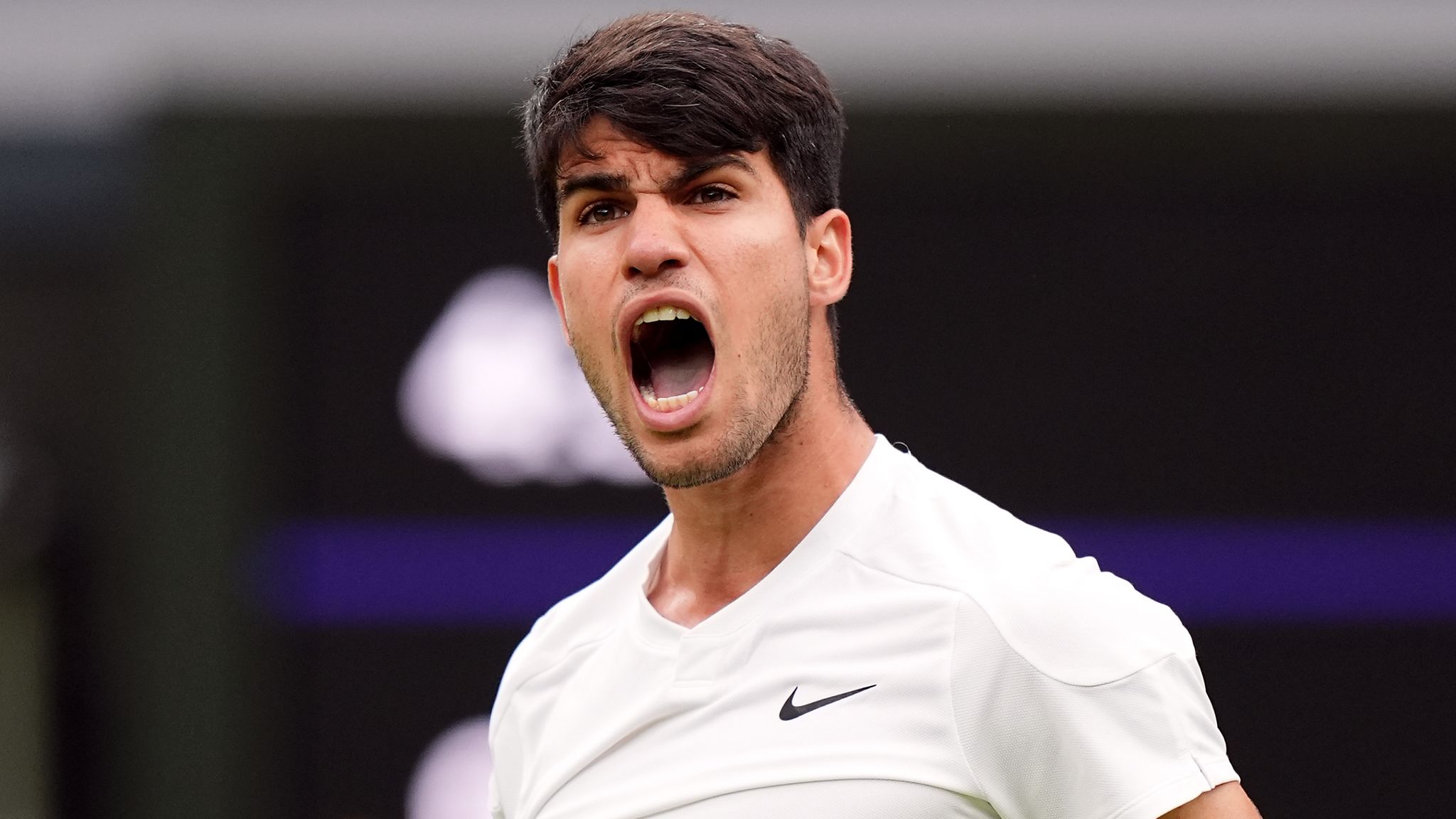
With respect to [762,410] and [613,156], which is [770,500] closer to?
[762,410]

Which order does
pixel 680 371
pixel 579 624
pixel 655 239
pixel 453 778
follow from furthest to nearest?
pixel 453 778 → pixel 579 624 → pixel 680 371 → pixel 655 239

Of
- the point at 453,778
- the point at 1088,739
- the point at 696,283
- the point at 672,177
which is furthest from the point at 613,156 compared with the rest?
the point at 453,778

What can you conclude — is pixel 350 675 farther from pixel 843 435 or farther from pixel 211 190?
pixel 843 435

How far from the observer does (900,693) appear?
6.16 ft

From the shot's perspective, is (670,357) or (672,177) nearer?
(672,177)

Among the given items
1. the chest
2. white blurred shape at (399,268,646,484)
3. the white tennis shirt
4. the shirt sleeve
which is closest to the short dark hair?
the white tennis shirt

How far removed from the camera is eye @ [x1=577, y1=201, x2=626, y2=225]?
2.09 metres

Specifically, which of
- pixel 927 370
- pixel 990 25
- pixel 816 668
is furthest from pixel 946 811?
pixel 990 25

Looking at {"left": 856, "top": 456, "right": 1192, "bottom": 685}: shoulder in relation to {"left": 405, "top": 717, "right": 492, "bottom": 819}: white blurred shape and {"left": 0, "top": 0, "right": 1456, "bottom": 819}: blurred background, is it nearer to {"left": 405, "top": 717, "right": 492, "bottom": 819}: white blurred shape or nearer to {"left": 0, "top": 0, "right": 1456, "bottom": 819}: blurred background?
{"left": 0, "top": 0, "right": 1456, "bottom": 819}: blurred background

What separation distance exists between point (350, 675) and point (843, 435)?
2143 millimetres

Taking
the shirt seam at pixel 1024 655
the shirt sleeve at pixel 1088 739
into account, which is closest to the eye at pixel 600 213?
the shirt seam at pixel 1024 655

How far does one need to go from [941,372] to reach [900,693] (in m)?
2.13

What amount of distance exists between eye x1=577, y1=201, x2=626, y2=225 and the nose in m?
0.06

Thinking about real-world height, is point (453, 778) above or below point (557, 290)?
below
